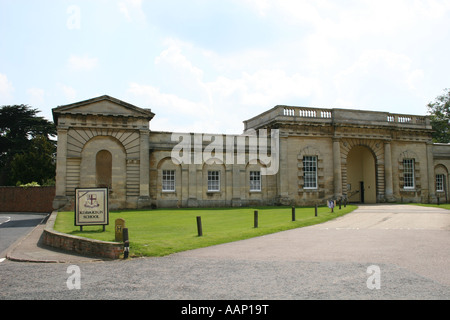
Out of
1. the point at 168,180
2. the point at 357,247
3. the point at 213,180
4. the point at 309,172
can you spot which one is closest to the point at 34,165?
the point at 168,180

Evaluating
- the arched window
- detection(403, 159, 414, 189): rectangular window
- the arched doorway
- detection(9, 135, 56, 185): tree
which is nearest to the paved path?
the arched window

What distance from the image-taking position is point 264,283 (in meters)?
7.61

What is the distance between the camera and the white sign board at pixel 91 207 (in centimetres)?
1515

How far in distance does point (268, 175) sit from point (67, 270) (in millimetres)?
23940

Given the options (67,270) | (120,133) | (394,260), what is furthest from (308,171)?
(67,270)

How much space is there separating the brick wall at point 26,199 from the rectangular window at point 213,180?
14645mm

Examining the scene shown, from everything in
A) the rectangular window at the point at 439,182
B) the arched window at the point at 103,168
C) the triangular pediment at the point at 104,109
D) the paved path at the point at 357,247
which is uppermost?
the triangular pediment at the point at 104,109

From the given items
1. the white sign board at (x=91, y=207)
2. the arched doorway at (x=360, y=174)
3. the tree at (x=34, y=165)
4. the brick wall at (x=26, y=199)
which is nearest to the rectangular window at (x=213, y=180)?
the arched doorway at (x=360, y=174)

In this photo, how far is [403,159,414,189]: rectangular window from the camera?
117 ft

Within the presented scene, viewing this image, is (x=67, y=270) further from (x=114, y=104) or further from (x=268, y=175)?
(x=268, y=175)

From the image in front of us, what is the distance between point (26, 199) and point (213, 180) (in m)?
18.1

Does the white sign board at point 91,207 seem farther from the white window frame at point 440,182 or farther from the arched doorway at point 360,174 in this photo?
the white window frame at point 440,182

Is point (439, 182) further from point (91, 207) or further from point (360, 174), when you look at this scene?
point (91, 207)

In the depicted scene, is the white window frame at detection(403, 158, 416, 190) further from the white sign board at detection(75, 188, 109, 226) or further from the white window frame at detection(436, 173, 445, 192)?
the white sign board at detection(75, 188, 109, 226)
